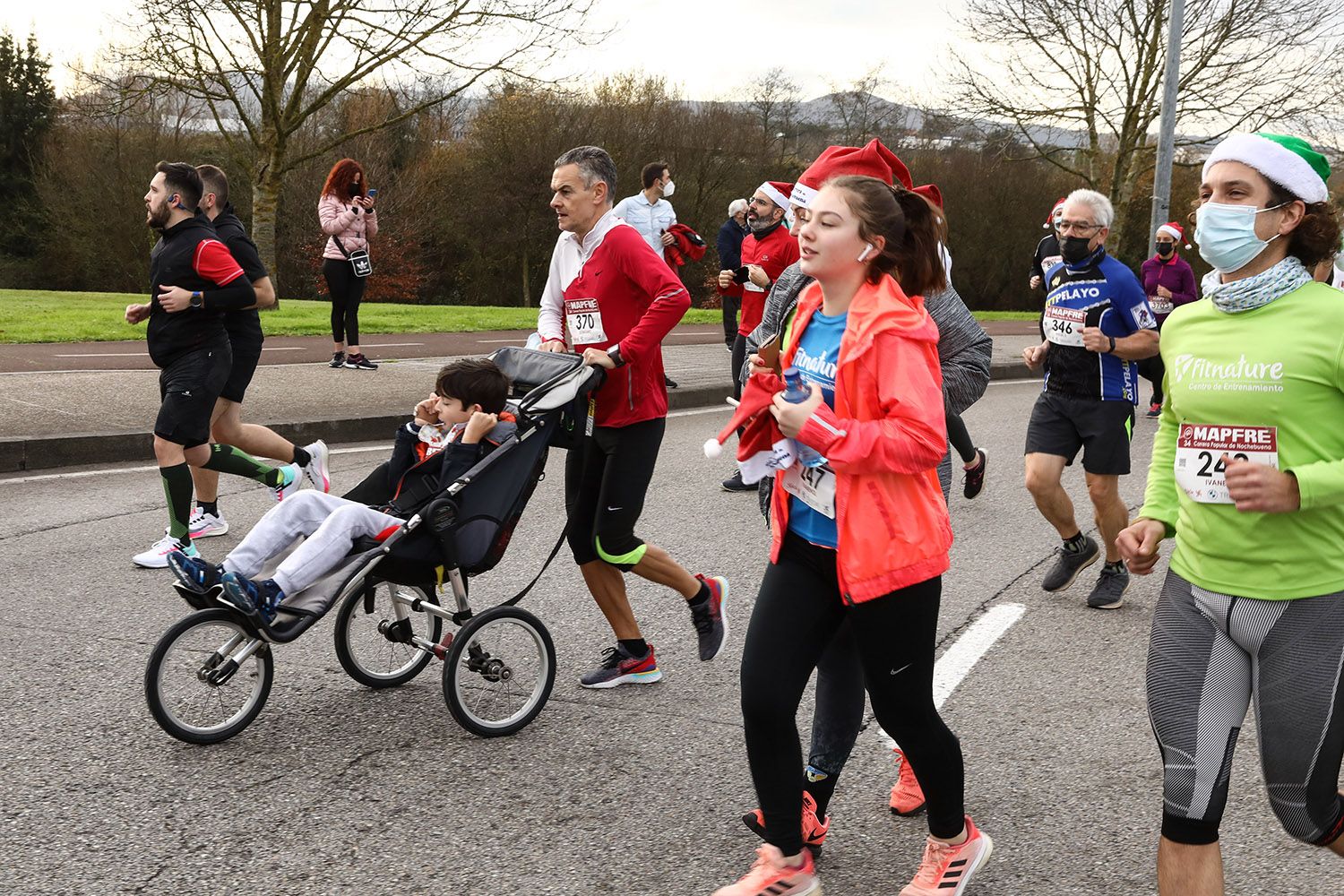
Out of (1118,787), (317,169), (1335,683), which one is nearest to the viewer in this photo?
(1335,683)

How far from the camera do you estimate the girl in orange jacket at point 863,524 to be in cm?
288

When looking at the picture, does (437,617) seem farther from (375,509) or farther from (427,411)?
(427,411)

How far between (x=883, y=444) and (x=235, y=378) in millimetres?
5252

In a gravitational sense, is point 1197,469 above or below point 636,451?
above

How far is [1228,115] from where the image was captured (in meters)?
30.5

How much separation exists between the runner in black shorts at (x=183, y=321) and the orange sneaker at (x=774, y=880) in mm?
4097

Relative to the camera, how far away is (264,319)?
19.7 meters

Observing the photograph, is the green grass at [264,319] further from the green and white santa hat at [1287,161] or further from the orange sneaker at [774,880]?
the green and white santa hat at [1287,161]

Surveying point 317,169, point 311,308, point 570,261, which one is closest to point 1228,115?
point 311,308

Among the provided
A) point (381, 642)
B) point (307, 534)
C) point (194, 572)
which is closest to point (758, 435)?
point (307, 534)

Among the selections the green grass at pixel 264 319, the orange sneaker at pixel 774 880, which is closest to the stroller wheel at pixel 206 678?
the orange sneaker at pixel 774 880

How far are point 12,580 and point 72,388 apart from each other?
559 centimetres

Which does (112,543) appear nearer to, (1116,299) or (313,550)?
(313,550)

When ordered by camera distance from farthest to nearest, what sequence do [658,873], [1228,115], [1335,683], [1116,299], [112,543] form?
[1228,115], [112,543], [1116,299], [658,873], [1335,683]
